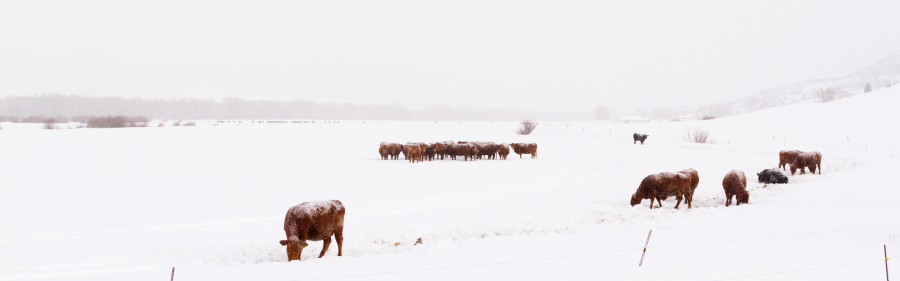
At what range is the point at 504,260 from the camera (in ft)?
23.2

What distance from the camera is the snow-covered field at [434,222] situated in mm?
6668

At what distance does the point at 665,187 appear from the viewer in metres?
11.8

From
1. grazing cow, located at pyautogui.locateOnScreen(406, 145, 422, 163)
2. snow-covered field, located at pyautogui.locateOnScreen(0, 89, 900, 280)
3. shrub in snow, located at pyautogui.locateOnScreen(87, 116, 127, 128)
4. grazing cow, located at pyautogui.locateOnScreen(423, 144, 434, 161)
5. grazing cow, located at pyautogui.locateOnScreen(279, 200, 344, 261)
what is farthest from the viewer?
shrub in snow, located at pyautogui.locateOnScreen(87, 116, 127, 128)

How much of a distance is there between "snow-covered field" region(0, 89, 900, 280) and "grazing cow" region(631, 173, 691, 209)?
0.41m

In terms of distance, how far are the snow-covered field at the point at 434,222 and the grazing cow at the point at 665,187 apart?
410 millimetres

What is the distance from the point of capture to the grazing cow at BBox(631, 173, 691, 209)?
11.8 meters

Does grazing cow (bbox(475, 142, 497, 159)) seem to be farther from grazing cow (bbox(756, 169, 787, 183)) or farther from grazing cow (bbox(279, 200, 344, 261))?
grazing cow (bbox(279, 200, 344, 261))

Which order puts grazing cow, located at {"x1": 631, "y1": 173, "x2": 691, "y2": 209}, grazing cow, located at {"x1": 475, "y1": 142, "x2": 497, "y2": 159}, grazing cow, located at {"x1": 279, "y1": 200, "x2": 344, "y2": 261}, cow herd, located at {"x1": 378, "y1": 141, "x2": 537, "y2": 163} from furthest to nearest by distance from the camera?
grazing cow, located at {"x1": 475, "y1": 142, "x2": 497, "y2": 159}, cow herd, located at {"x1": 378, "y1": 141, "x2": 537, "y2": 163}, grazing cow, located at {"x1": 631, "y1": 173, "x2": 691, "y2": 209}, grazing cow, located at {"x1": 279, "y1": 200, "x2": 344, "y2": 261}

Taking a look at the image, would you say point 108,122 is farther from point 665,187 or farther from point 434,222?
point 665,187

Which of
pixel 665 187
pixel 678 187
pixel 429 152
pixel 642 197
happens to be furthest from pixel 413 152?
pixel 678 187

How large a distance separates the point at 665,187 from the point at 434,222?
6.23 meters

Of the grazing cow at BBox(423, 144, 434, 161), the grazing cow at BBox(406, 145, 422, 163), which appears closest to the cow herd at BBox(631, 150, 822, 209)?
the grazing cow at BBox(406, 145, 422, 163)

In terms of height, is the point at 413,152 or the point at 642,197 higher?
the point at 413,152

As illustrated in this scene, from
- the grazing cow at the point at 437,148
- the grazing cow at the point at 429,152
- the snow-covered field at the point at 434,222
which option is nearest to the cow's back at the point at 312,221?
the snow-covered field at the point at 434,222
